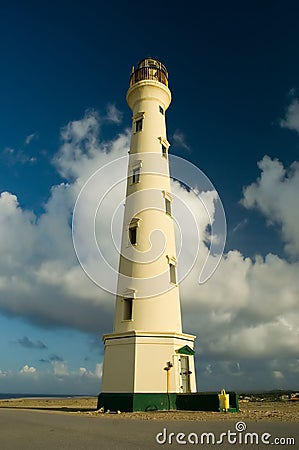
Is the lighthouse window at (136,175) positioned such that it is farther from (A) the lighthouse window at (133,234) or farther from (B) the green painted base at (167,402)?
(B) the green painted base at (167,402)

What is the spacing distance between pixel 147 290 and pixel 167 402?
626 cm

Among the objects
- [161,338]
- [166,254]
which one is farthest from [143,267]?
[161,338]

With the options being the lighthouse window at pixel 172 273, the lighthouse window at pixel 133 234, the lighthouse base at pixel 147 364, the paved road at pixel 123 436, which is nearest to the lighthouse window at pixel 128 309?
the lighthouse base at pixel 147 364

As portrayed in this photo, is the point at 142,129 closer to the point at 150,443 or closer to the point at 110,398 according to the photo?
the point at 110,398

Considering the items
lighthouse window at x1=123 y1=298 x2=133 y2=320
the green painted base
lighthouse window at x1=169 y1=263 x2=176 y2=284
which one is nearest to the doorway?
the green painted base

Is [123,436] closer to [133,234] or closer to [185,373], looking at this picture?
[185,373]

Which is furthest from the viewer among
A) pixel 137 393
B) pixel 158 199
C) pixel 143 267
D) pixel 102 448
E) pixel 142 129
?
pixel 142 129

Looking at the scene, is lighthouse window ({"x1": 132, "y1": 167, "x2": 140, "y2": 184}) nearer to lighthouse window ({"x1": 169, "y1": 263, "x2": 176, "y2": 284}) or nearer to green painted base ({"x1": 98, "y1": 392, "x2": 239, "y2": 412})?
lighthouse window ({"x1": 169, "y1": 263, "x2": 176, "y2": 284})

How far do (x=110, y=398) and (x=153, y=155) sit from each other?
15.9 metres

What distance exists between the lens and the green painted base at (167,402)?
20422 millimetres

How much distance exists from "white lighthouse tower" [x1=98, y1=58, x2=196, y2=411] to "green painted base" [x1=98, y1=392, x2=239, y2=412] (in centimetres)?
5

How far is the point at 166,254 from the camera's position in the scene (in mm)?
25438

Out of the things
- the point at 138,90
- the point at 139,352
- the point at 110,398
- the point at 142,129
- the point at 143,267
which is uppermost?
the point at 138,90

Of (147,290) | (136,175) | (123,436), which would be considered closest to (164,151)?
(136,175)
